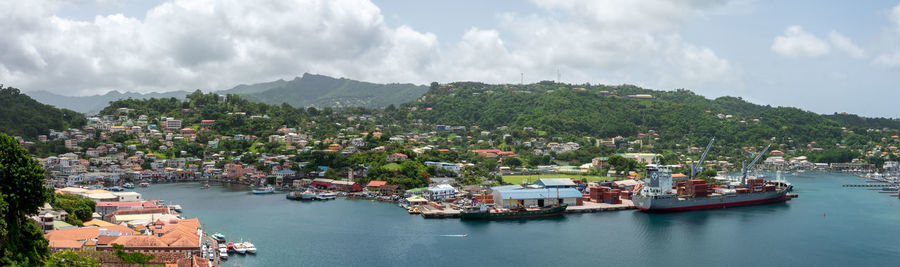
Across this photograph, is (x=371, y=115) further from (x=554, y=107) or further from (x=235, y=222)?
(x=235, y=222)

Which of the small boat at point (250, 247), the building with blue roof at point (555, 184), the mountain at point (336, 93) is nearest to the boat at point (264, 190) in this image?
the building with blue roof at point (555, 184)

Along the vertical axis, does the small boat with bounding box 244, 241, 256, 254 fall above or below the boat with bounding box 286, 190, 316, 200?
below

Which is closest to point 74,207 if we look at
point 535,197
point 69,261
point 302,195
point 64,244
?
point 64,244

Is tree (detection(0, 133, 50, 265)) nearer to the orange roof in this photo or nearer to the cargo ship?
the orange roof

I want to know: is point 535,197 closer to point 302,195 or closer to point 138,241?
point 302,195

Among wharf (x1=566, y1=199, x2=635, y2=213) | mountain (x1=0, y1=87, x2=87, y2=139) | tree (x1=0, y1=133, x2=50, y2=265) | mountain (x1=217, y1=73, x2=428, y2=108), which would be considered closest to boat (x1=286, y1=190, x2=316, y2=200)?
wharf (x1=566, y1=199, x2=635, y2=213)

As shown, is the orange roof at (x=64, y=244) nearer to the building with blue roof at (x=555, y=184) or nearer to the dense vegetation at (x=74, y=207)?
the dense vegetation at (x=74, y=207)
